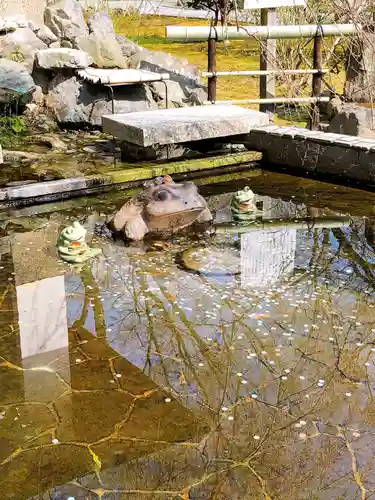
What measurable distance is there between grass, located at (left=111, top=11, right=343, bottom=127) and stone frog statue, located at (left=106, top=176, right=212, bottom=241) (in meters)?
3.95

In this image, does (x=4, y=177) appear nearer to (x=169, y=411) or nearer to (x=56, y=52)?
(x=56, y=52)

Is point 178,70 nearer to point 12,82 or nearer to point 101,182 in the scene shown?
point 12,82

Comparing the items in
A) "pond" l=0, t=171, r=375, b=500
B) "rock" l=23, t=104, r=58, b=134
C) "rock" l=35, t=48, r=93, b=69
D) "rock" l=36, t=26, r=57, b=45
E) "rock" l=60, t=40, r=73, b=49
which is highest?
"rock" l=36, t=26, r=57, b=45

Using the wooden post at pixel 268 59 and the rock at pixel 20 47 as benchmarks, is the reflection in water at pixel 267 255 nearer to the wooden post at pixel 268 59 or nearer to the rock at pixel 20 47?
the wooden post at pixel 268 59

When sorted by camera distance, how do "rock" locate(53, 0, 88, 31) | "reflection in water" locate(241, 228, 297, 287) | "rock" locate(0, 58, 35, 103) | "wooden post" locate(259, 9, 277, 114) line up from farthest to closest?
1. "rock" locate(53, 0, 88, 31)
2. "rock" locate(0, 58, 35, 103)
3. "wooden post" locate(259, 9, 277, 114)
4. "reflection in water" locate(241, 228, 297, 287)

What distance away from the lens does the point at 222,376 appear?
3.76m

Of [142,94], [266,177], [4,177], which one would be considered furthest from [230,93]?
[4,177]

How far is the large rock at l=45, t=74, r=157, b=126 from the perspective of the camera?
33.9 feet

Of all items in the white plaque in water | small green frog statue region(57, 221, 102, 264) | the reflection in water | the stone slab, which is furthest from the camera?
the stone slab

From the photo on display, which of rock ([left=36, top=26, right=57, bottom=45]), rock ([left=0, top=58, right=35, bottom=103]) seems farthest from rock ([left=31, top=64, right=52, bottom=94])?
rock ([left=36, top=26, right=57, bottom=45])

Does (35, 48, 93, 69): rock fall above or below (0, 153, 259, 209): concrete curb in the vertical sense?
above

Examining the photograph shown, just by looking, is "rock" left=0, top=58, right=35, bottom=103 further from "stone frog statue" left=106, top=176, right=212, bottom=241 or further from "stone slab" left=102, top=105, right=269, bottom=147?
"stone frog statue" left=106, top=176, right=212, bottom=241

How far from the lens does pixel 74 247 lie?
17.8 feet

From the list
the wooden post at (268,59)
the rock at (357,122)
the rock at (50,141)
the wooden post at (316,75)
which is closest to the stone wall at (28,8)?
the rock at (50,141)
